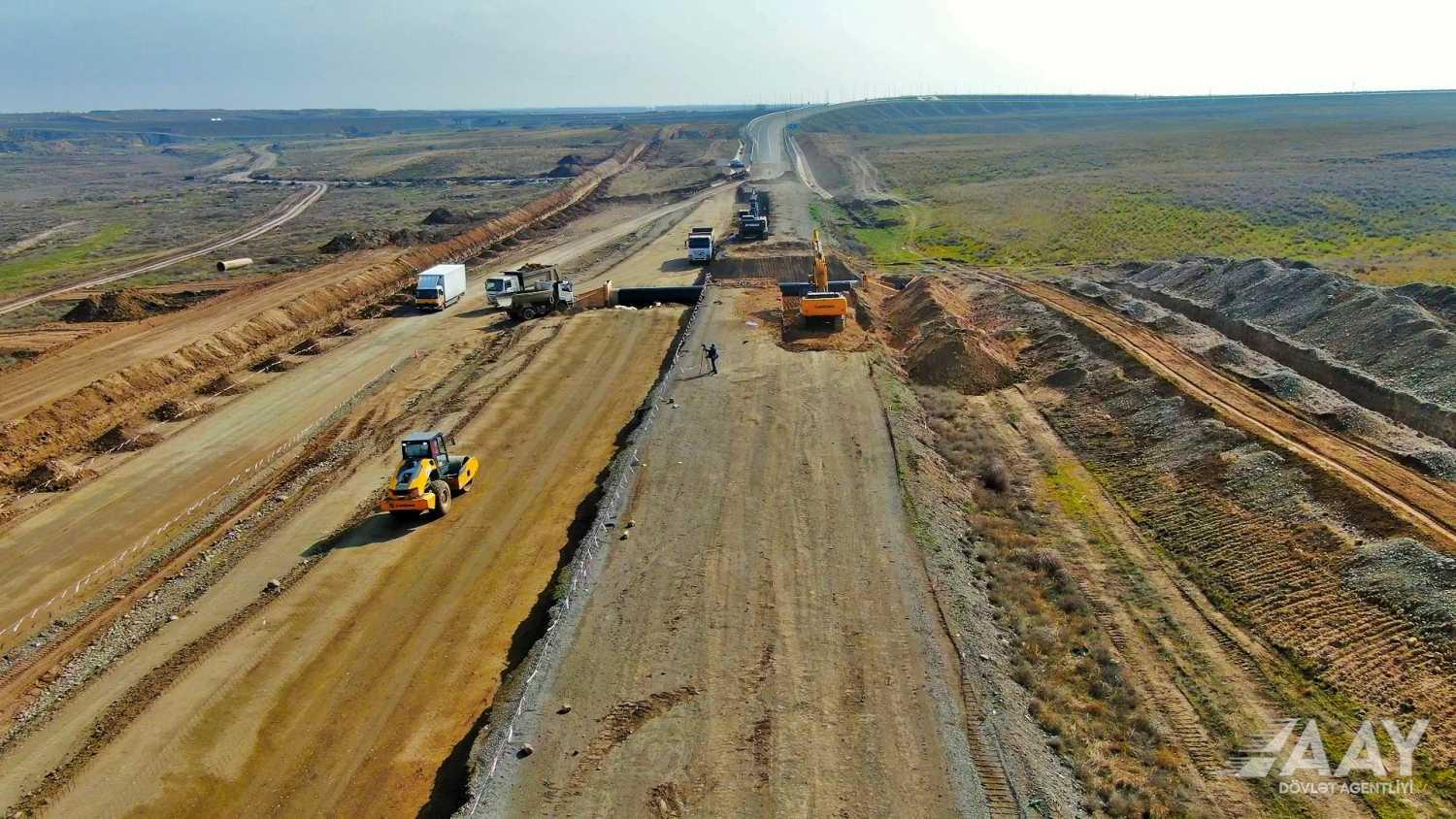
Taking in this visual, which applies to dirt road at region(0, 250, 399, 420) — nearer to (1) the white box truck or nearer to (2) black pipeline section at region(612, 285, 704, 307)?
(1) the white box truck

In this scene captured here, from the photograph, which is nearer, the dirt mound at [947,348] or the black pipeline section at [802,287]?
the dirt mound at [947,348]

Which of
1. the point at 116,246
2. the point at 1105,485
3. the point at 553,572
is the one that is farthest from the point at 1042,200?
the point at 116,246

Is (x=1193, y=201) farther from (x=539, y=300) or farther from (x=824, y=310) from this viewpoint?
(x=539, y=300)

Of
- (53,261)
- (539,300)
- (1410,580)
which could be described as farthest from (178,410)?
(53,261)

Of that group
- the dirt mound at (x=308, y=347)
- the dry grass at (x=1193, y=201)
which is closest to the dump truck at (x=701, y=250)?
the dry grass at (x=1193, y=201)

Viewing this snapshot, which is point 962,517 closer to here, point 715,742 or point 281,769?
point 715,742

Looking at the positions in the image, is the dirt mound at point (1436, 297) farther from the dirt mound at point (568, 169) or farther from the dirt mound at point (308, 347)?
the dirt mound at point (568, 169)

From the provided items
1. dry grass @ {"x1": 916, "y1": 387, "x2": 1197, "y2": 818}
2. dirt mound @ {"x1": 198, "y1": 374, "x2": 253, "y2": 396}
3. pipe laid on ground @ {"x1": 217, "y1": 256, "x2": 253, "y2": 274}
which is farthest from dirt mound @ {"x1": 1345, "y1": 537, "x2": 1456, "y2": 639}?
pipe laid on ground @ {"x1": 217, "y1": 256, "x2": 253, "y2": 274}
